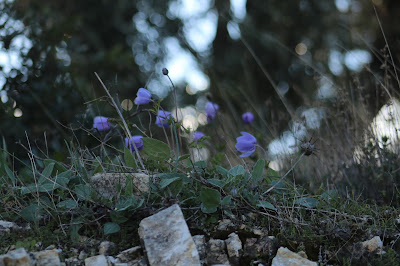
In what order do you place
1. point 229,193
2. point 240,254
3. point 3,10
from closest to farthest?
point 240,254
point 229,193
point 3,10

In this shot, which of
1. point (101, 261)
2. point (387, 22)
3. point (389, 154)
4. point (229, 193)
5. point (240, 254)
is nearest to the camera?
point (101, 261)

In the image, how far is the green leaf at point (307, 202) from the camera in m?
2.12

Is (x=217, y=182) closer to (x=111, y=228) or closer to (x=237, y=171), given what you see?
(x=237, y=171)

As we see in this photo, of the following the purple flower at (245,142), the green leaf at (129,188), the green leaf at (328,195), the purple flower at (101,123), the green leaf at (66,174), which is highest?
the purple flower at (101,123)

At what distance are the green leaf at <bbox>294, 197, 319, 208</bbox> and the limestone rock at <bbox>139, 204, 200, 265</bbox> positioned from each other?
0.61 m

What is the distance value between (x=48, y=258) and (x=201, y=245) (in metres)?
0.59

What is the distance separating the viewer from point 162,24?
7078mm

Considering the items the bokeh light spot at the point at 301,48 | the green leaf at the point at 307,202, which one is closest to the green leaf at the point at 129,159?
the green leaf at the point at 307,202

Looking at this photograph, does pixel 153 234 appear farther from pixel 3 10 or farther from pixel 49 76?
pixel 3 10

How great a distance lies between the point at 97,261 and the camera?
1.73m

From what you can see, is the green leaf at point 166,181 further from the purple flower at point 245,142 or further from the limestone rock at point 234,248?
the purple flower at point 245,142

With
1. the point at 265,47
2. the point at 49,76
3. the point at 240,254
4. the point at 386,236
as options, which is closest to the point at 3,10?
the point at 49,76

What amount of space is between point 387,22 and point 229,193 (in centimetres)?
551

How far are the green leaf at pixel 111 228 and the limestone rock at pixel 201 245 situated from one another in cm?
32
